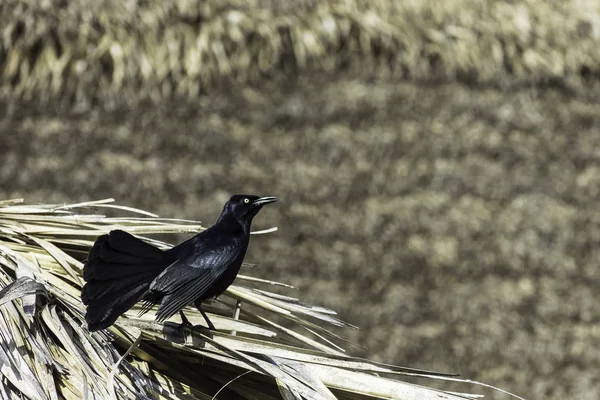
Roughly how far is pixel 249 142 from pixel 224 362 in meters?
5.09

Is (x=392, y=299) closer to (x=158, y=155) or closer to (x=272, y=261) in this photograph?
(x=272, y=261)

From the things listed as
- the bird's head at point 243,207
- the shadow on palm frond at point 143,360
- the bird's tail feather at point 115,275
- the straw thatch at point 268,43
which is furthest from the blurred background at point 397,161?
the bird's tail feather at point 115,275

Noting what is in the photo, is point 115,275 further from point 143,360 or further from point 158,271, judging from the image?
point 143,360

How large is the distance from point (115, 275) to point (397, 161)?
5429 mm

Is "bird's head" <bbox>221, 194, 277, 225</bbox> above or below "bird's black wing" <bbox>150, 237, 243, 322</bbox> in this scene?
above

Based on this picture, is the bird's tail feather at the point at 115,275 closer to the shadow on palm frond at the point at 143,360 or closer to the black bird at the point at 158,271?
the black bird at the point at 158,271

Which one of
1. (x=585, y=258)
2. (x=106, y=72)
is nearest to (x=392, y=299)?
(x=585, y=258)

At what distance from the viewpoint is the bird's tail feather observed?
6.35 feet

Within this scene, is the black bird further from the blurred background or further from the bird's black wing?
the blurred background

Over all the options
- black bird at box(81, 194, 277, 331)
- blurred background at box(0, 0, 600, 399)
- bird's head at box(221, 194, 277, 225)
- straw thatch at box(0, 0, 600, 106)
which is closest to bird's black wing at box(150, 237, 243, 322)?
black bird at box(81, 194, 277, 331)

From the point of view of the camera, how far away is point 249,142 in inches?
282

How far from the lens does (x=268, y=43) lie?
6.93m

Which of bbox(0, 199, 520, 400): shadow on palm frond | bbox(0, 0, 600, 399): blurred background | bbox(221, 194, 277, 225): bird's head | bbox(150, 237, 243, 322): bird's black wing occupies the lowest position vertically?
Result: bbox(0, 0, 600, 399): blurred background

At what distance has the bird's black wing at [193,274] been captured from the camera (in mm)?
2080
